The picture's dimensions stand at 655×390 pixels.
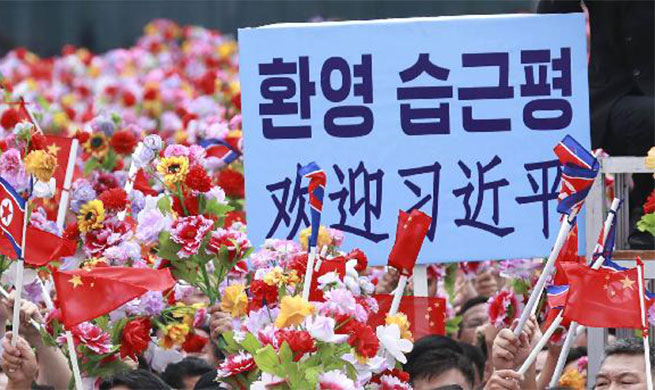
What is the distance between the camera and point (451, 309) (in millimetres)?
9367

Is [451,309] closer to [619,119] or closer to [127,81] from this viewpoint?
[619,119]

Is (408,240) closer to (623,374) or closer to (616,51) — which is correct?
(623,374)

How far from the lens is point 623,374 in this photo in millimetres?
6477

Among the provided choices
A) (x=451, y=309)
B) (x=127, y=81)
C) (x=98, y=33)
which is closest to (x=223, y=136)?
(x=451, y=309)

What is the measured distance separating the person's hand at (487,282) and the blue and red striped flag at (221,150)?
4.28 feet

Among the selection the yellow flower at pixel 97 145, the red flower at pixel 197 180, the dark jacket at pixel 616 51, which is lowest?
the red flower at pixel 197 180

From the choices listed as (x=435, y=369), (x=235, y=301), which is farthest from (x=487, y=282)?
(x=235, y=301)

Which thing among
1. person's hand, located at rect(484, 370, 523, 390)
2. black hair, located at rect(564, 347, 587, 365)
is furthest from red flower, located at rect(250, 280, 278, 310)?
black hair, located at rect(564, 347, 587, 365)

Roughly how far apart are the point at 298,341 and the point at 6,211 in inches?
59.2

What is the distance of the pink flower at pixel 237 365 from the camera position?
19.2 ft

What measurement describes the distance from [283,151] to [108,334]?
975 millimetres

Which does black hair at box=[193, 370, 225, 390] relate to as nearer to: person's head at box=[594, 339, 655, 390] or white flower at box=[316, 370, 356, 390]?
person's head at box=[594, 339, 655, 390]

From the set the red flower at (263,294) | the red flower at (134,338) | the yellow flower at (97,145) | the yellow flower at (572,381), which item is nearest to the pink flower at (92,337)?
the red flower at (134,338)

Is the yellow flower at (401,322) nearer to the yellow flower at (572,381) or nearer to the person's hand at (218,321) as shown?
the person's hand at (218,321)
